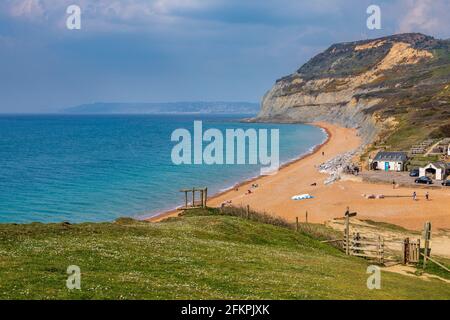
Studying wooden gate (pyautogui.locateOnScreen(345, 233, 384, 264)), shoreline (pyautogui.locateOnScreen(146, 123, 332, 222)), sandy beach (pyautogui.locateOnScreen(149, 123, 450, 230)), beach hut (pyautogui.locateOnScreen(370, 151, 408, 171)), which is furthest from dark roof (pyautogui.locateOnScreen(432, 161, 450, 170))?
wooden gate (pyautogui.locateOnScreen(345, 233, 384, 264))

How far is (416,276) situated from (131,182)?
72.0m

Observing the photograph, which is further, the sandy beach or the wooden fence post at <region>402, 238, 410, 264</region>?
the sandy beach

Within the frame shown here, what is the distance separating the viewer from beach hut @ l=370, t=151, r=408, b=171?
8769 cm

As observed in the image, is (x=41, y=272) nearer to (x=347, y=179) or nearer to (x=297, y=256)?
(x=297, y=256)

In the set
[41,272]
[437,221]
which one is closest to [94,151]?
[437,221]

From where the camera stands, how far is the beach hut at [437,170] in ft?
257

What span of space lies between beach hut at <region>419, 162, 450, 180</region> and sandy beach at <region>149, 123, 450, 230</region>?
6761mm

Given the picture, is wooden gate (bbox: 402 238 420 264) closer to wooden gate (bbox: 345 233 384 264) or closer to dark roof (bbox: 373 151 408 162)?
wooden gate (bbox: 345 233 384 264)

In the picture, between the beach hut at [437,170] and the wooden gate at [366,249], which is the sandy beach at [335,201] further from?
the wooden gate at [366,249]

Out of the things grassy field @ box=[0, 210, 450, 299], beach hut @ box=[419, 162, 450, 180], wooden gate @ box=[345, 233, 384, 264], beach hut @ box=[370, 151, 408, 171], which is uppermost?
beach hut @ box=[370, 151, 408, 171]

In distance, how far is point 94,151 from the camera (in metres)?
162

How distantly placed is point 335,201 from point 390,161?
957 inches

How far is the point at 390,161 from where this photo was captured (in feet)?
291

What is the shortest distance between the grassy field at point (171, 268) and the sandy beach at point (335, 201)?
28.8m
